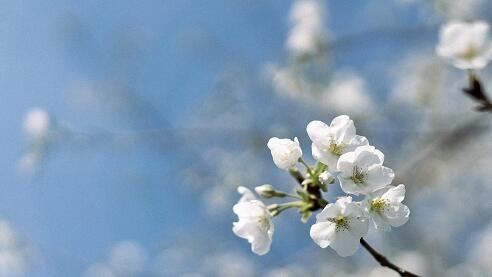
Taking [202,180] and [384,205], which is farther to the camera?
[202,180]

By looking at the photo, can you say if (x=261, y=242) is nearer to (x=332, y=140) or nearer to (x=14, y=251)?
(x=332, y=140)

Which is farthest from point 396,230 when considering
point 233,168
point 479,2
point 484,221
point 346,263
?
point 479,2

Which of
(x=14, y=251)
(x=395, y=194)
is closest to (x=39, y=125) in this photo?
(x=14, y=251)

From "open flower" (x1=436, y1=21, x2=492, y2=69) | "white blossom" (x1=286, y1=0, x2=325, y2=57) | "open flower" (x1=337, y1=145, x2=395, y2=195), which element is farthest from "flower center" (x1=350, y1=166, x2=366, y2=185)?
"white blossom" (x1=286, y1=0, x2=325, y2=57)

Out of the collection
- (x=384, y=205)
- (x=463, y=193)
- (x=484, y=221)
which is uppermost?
(x=463, y=193)

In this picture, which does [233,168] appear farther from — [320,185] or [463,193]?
[320,185]

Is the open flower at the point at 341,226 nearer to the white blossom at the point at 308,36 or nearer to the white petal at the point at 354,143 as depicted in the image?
the white petal at the point at 354,143

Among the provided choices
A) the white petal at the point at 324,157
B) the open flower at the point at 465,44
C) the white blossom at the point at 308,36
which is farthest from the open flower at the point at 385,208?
the white blossom at the point at 308,36
